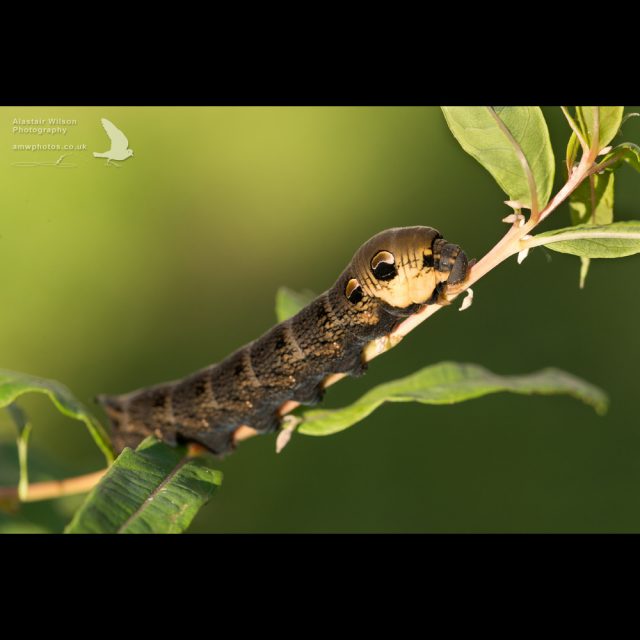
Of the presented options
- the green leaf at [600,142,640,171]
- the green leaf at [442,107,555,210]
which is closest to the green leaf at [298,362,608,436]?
the green leaf at [442,107,555,210]

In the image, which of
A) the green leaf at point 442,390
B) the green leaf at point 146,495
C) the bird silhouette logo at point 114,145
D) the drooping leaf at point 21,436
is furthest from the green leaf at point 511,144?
the bird silhouette logo at point 114,145

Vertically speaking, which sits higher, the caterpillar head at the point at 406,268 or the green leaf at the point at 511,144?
the green leaf at the point at 511,144

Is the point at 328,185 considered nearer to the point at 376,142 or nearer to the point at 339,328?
the point at 376,142

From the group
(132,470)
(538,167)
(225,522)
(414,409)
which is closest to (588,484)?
(414,409)

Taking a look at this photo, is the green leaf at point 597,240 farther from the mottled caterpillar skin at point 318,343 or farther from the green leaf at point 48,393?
the green leaf at point 48,393

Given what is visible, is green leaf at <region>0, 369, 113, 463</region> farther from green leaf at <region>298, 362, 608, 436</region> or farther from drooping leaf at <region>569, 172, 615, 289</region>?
drooping leaf at <region>569, 172, 615, 289</region>

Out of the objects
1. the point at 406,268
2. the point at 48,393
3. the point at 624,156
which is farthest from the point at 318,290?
the point at 624,156
